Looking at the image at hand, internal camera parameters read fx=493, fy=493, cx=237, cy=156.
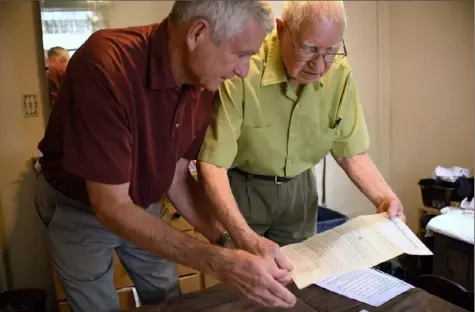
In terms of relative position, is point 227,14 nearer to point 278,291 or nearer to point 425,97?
point 278,291

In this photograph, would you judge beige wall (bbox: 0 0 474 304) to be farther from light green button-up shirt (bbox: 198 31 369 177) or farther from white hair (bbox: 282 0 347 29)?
white hair (bbox: 282 0 347 29)

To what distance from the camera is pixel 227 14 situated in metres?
0.80

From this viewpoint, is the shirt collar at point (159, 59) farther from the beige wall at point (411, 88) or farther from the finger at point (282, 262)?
the beige wall at point (411, 88)

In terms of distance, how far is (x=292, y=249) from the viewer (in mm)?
949

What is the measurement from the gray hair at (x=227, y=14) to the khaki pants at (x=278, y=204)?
0.54 m

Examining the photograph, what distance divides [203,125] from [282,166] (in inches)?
10.0

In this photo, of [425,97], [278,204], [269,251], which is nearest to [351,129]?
[278,204]

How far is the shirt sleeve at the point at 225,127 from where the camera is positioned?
110cm

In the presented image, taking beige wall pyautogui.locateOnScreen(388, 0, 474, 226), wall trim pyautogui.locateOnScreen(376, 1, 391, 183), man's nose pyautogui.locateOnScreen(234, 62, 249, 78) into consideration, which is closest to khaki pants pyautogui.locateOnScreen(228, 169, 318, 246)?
man's nose pyautogui.locateOnScreen(234, 62, 249, 78)

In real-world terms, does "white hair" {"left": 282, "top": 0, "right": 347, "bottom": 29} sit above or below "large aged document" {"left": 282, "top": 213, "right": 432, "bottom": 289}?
above

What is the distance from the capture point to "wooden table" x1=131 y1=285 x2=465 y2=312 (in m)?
0.98

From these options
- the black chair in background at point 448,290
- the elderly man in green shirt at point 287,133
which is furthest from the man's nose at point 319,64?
the black chair in background at point 448,290

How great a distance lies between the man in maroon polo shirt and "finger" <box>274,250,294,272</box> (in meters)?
0.01

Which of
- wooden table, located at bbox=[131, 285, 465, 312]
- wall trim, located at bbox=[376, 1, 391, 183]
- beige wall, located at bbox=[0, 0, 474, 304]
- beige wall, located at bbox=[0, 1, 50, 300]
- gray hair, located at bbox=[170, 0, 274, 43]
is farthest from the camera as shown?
wall trim, located at bbox=[376, 1, 391, 183]
